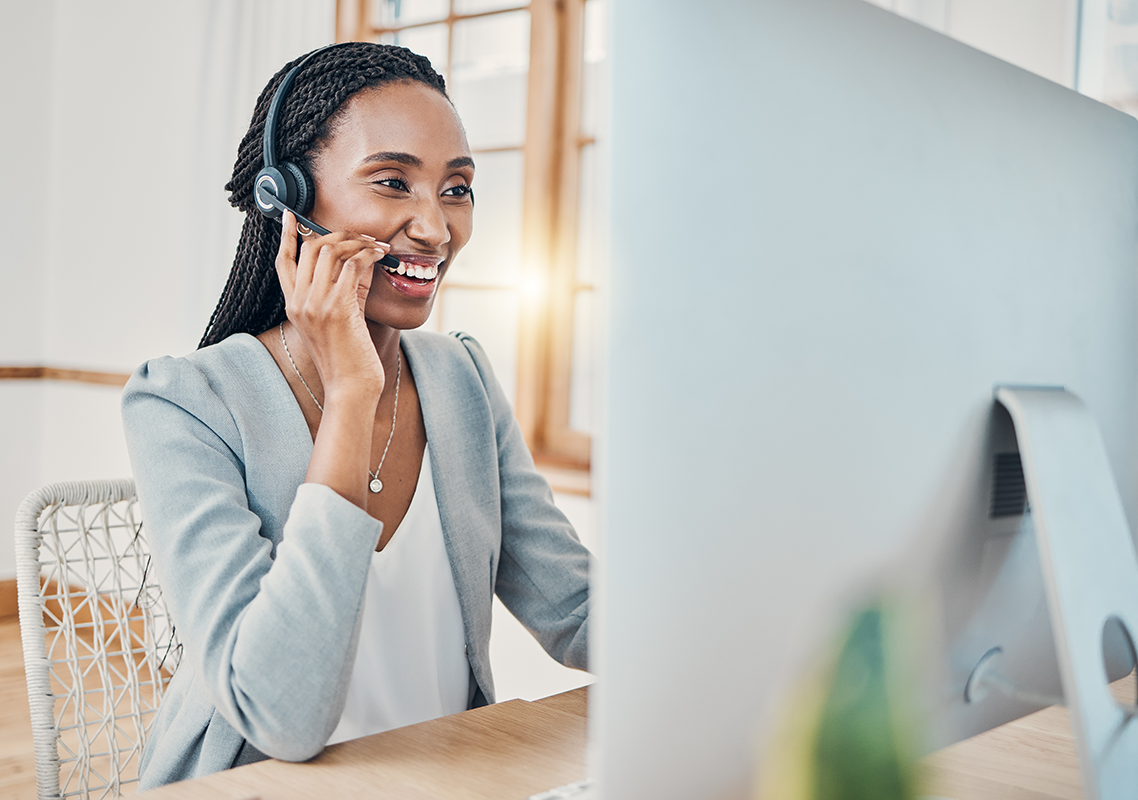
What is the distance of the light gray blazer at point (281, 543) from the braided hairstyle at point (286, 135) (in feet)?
0.30

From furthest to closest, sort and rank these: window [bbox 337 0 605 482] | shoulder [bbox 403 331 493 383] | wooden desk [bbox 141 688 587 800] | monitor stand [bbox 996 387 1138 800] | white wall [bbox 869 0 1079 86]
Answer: window [bbox 337 0 605 482] → white wall [bbox 869 0 1079 86] → shoulder [bbox 403 331 493 383] → wooden desk [bbox 141 688 587 800] → monitor stand [bbox 996 387 1138 800]

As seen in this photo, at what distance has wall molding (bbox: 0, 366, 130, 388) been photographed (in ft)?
11.4

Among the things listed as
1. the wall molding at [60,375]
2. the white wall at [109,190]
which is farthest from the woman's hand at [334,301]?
the wall molding at [60,375]

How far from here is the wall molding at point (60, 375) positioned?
3469 millimetres

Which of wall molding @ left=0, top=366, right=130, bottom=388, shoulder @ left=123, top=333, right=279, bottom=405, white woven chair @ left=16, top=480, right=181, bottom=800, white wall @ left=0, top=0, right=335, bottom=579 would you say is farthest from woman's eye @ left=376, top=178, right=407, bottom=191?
wall molding @ left=0, top=366, right=130, bottom=388

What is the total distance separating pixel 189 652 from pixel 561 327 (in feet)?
6.02

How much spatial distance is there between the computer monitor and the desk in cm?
24

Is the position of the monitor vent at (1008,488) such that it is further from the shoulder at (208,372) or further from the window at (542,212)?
the window at (542,212)

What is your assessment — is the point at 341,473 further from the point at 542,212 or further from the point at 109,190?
the point at 109,190

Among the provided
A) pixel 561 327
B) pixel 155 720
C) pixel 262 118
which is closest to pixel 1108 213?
pixel 262 118

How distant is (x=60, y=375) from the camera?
12.2ft

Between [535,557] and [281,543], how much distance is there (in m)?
0.41

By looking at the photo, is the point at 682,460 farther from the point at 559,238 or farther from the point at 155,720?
the point at 559,238

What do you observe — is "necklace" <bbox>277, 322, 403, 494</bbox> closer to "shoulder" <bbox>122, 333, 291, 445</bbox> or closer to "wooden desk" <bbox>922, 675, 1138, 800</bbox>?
"shoulder" <bbox>122, 333, 291, 445</bbox>
